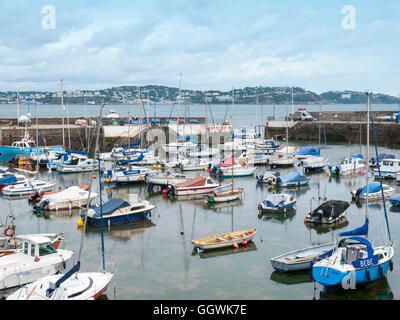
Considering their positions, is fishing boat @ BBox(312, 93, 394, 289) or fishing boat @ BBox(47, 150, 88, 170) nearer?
fishing boat @ BBox(312, 93, 394, 289)

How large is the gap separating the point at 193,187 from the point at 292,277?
1476 centimetres

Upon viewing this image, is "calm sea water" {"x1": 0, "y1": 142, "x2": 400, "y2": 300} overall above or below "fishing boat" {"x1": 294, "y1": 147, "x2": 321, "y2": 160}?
below

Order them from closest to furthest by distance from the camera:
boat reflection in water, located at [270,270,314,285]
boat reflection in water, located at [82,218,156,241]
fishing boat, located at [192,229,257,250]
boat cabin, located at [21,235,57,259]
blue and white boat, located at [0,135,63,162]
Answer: boat cabin, located at [21,235,57,259] < boat reflection in water, located at [270,270,314,285] < fishing boat, located at [192,229,257,250] < boat reflection in water, located at [82,218,156,241] < blue and white boat, located at [0,135,63,162]

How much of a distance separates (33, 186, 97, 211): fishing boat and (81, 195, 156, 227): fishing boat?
123 inches

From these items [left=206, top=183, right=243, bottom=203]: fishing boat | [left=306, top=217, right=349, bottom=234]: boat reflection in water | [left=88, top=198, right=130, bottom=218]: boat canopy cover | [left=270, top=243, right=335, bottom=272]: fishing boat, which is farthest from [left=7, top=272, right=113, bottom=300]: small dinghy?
[left=206, top=183, right=243, bottom=203]: fishing boat

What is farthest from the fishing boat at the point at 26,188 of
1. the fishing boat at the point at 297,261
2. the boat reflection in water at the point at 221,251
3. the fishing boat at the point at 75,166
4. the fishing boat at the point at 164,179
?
the fishing boat at the point at 297,261

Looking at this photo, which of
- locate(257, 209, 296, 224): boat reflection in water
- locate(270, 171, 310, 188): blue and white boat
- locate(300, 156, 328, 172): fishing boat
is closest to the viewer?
locate(257, 209, 296, 224): boat reflection in water

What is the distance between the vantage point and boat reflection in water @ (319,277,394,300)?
49.8ft

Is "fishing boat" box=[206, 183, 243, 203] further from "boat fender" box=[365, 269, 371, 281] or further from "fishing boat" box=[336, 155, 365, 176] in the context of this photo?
"boat fender" box=[365, 269, 371, 281]

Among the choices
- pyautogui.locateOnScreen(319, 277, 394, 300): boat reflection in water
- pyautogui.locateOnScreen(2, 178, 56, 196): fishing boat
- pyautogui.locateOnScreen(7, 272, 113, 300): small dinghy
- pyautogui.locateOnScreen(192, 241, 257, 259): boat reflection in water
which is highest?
pyautogui.locateOnScreen(2, 178, 56, 196): fishing boat

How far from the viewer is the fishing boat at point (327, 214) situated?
77.4ft
